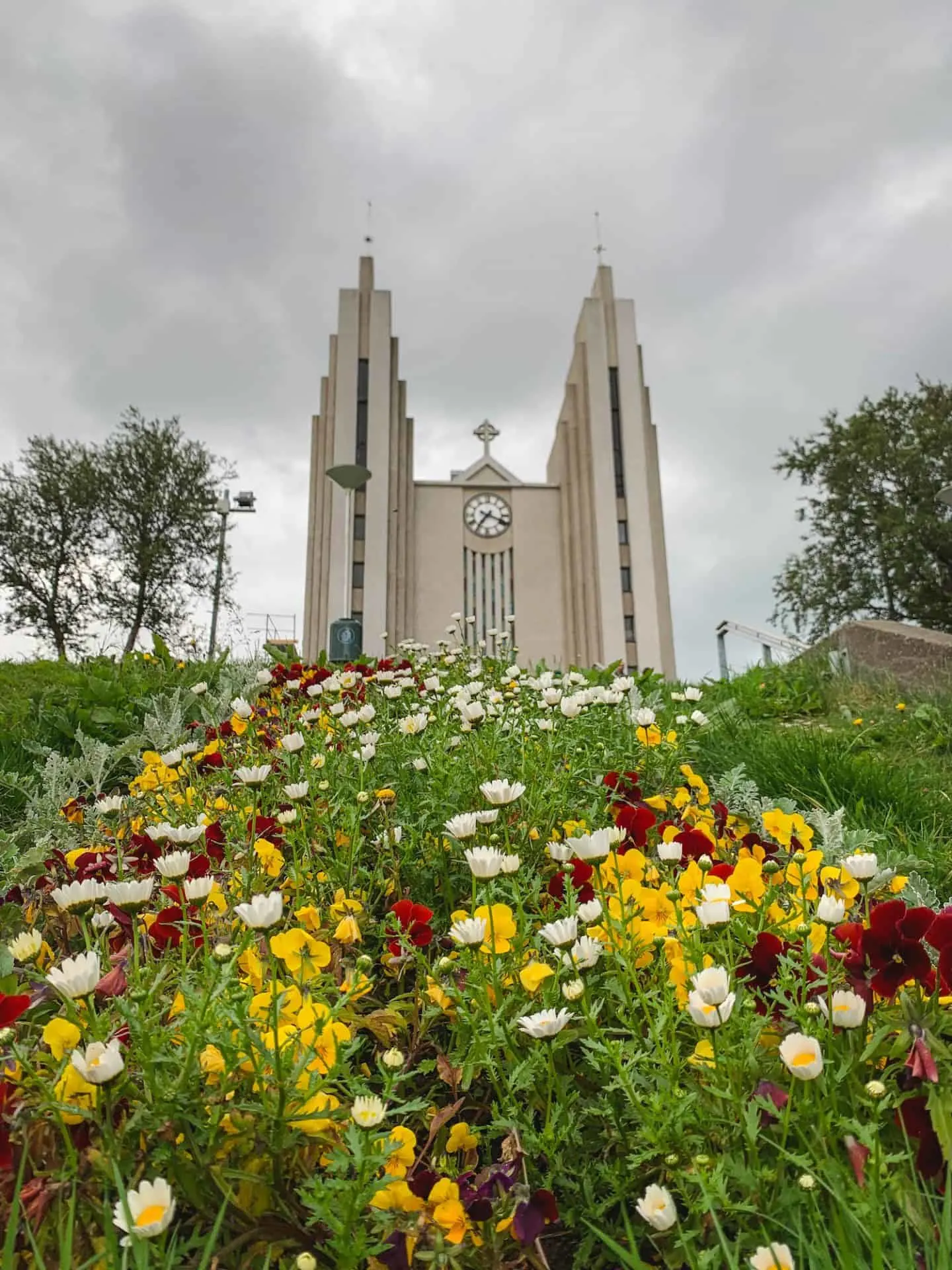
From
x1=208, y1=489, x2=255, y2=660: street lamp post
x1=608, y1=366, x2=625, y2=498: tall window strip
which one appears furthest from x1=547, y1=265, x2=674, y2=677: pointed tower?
x1=208, y1=489, x2=255, y2=660: street lamp post

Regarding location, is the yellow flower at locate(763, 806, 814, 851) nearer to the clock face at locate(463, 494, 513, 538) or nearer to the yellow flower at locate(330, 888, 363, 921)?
the yellow flower at locate(330, 888, 363, 921)

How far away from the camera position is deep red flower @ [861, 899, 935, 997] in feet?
3.61

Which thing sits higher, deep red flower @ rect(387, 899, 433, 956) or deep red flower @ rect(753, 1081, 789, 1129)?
deep red flower @ rect(387, 899, 433, 956)

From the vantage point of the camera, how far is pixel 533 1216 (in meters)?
0.92

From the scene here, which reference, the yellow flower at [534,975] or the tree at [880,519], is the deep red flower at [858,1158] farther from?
the tree at [880,519]

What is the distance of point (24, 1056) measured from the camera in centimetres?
98

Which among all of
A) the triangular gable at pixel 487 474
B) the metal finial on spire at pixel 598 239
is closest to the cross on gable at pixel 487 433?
the triangular gable at pixel 487 474

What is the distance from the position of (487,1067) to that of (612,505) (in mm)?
25954

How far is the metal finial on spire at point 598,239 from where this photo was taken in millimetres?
30328

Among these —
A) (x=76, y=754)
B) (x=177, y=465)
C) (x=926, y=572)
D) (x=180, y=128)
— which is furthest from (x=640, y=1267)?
(x=926, y=572)

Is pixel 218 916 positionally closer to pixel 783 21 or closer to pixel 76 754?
pixel 76 754

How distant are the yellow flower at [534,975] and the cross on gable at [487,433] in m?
32.4

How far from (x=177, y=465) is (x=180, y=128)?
33.2 feet

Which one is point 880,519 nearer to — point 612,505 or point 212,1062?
point 612,505
